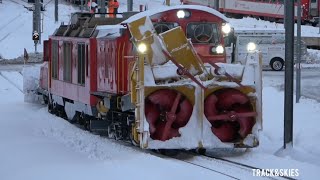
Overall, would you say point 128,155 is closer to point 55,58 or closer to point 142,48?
point 142,48

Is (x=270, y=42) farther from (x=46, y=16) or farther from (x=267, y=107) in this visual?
(x=46, y=16)

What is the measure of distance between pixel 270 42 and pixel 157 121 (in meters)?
25.3

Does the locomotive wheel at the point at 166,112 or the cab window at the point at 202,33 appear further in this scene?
the cab window at the point at 202,33

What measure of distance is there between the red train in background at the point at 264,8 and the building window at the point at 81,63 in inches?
1461

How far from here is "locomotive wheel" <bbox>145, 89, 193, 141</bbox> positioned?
12281 millimetres

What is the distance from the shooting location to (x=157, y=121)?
12.5 meters

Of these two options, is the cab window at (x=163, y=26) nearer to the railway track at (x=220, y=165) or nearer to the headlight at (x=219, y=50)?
the headlight at (x=219, y=50)

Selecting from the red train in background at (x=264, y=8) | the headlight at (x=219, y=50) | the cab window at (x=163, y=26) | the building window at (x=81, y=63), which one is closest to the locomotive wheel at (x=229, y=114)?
the headlight at (x=219, y=50)

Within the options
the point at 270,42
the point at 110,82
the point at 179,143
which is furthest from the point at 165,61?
the point at 270,42

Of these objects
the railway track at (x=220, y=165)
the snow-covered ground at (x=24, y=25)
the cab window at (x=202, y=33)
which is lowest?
the railway track at (x=220, y=165)

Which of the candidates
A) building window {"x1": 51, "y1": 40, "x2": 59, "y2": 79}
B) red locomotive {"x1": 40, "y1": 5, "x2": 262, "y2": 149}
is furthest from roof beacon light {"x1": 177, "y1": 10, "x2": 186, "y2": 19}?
building window {"x1": 51, "y1": 40, "x2": 59, "y2": 79}

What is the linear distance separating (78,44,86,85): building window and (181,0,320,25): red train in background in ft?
122

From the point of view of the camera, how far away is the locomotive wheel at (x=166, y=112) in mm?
12281

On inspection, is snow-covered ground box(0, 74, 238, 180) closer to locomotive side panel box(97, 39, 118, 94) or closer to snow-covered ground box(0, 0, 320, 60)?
locomotive side panel box(97, 39, 118, 94)
